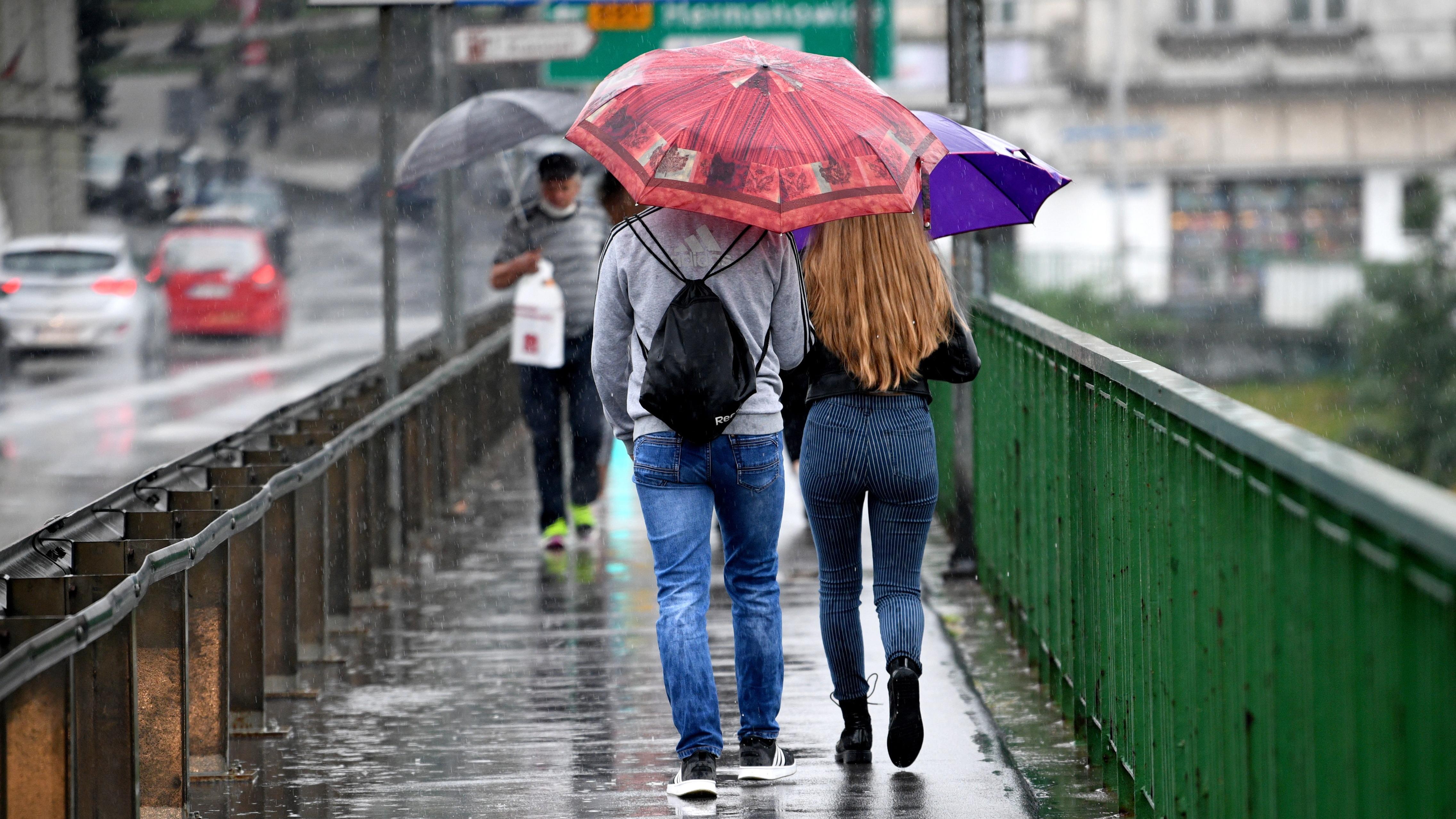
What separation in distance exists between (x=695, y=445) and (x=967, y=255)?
12.5 ft

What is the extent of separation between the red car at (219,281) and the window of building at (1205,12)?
3019 cm

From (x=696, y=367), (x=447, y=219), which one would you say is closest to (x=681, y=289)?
(x=696, y=367)

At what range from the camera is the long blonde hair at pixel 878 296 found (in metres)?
5.25

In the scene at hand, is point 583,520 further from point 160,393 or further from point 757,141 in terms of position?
point 160,393

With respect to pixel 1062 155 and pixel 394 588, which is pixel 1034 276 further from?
pixel 394 588

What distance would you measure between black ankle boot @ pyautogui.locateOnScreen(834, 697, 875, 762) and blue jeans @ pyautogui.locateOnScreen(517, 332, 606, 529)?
3.97 meters

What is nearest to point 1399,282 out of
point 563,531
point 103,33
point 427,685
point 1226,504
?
point 563,531

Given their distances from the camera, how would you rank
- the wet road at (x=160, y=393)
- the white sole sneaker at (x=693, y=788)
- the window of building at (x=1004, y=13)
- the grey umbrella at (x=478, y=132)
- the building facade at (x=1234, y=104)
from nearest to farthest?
the white sole sneaker at (x=693, y=788) < the grey umbrella at (x=478, y=132) < the wet road at (x=160, y=393) < the building facade at (x=1234, y=104) < the window of building at (x=1004, y=13)

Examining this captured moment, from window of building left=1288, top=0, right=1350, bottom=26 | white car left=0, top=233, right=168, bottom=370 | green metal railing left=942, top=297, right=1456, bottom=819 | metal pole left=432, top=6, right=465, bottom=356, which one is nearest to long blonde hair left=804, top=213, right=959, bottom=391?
green metal railing left=942, top=297, right=1456, bottom=819

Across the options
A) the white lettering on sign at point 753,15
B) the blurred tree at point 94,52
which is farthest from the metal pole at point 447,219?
the blurred tree at point 94,52

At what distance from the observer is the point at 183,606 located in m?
5.00

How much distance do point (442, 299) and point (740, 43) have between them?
755 cm

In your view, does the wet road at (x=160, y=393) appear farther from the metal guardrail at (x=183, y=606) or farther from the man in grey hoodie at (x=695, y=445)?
the man in grey hoodie at (x=695, y=445)

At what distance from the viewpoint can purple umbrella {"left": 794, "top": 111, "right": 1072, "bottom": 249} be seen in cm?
587
